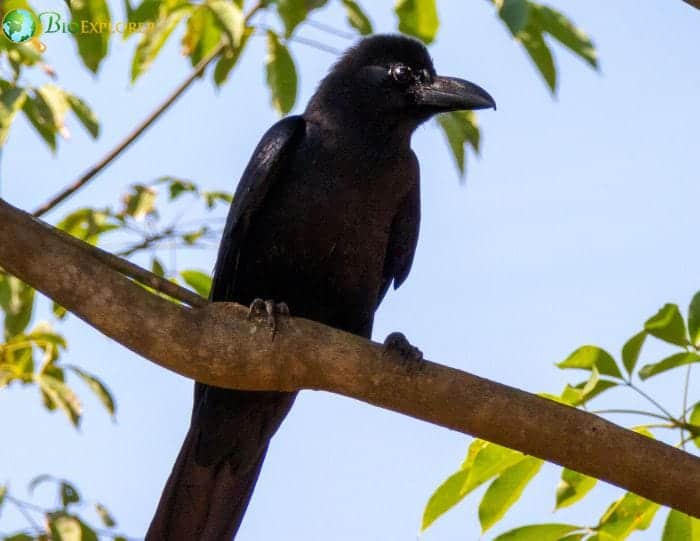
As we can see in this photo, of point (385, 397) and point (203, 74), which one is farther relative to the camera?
point (203, 74)

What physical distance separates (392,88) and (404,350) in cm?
177

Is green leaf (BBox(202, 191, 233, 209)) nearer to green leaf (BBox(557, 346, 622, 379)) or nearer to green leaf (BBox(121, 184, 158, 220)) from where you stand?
Result: green leaf (BBox(121, 184, 158, 220))

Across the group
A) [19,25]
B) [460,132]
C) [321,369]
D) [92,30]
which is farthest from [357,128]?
[321,369]

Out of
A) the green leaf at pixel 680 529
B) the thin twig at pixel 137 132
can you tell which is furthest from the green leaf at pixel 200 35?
the green leaf at pixel 680 529

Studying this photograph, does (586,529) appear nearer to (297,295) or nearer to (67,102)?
(297,295)

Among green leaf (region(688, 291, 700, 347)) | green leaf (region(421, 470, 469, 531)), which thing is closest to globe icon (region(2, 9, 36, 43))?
green leaf (region(421, 470, 469, 531))

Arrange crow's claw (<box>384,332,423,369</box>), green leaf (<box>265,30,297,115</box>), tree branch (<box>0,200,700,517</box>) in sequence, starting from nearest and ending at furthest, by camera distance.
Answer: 1. tree branch (<box>0,200,700,517</box>)
2. crow's claw (<box>384,332,423,369</box>)
3. green leaf (<box>265,30,297,115</box>)

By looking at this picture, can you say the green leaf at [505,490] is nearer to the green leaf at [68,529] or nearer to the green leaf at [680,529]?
the green leaf at [680,529]

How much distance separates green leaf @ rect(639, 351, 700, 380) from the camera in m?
3.21

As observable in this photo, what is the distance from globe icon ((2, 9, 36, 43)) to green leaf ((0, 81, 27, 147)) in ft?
0.56

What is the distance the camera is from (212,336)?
3.06 m

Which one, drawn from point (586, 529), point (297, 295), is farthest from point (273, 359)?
point (297, 295)

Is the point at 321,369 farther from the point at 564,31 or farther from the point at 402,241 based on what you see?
the point at 402,241

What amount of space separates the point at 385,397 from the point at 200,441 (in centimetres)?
146
